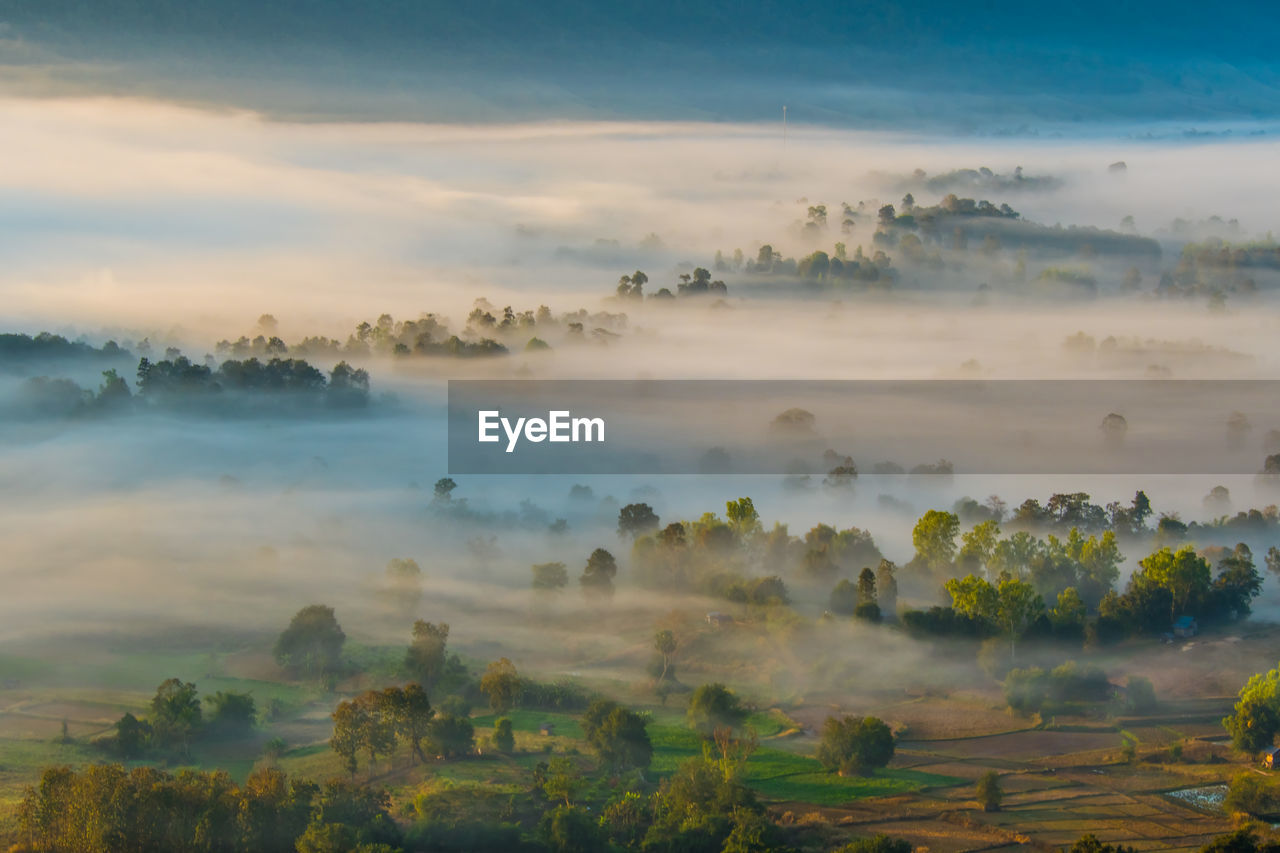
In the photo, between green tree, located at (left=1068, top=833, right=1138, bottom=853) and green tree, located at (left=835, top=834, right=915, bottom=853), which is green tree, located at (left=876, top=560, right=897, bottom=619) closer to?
green tree, located at (left=835, top=834, right=915, bottom=853)

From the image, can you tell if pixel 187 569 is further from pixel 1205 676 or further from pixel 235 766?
pixel 1205 676

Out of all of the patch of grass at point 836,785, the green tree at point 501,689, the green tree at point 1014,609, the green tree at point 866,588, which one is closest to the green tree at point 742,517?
the green tree at point 866,588

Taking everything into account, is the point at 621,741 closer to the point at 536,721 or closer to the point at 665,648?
the point at 536,721

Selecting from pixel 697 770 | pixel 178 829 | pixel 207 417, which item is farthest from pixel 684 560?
pixel 207 417

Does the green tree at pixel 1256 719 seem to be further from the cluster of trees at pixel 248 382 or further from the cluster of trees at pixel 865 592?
the cluster of trees at pixel 248 382

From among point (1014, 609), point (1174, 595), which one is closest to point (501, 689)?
point (1014, 609)

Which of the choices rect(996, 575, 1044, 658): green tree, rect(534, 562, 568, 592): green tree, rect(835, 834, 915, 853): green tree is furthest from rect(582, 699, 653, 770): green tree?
rect(534, 562, 568, 592): green tree
